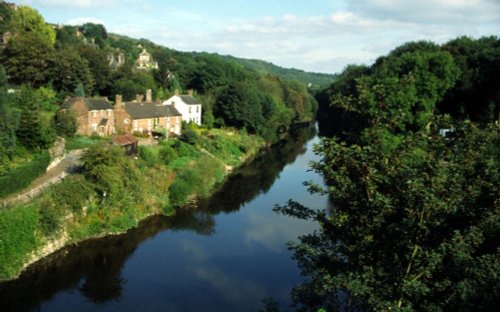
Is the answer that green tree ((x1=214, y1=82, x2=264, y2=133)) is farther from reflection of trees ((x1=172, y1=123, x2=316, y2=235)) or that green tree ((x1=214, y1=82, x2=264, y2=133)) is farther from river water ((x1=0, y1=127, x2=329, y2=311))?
river water ((x1=0, y1=127, x2=329, y2=311))

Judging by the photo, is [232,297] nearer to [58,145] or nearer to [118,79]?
[58,145]

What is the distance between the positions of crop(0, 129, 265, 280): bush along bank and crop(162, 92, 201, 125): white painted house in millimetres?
15846

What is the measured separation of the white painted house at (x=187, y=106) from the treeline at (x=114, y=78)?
4.99 ft

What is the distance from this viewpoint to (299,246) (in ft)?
37.4

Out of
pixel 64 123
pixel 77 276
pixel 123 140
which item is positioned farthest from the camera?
pixel 64 123

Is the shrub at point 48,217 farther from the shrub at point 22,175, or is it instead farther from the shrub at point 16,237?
the shrub at point 22,175

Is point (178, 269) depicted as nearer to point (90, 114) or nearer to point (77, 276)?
point (77, 276)

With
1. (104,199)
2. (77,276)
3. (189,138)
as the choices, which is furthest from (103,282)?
(189,138)

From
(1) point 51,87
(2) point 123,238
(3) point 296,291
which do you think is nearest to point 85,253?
(2) point 123,238

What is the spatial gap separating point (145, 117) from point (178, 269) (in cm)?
2900

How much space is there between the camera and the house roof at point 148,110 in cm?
→ 5206

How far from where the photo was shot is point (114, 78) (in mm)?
67000

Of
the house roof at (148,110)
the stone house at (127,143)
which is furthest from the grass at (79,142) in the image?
the house roof at (148,110)

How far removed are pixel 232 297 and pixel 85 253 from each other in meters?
9.35
